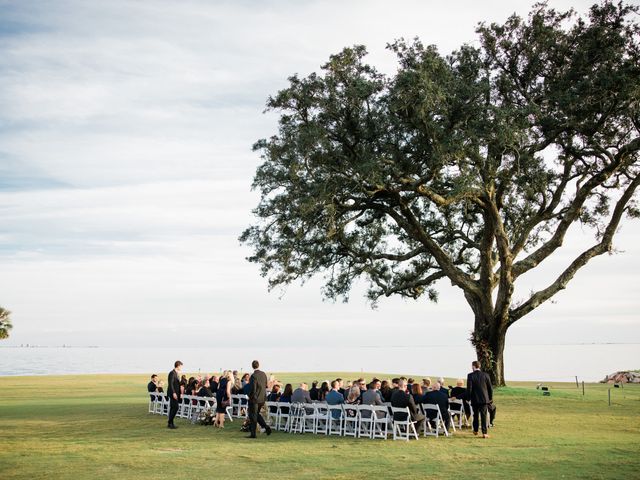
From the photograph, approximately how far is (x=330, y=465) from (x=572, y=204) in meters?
19.9

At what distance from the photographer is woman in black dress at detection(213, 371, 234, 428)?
56.9 feet

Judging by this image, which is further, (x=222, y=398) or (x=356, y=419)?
(x=222, y=398)

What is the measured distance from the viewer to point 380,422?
50.0ft

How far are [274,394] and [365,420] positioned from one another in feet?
11.8

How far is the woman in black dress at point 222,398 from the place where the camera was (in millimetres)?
17344

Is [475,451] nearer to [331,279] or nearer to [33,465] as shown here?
[33,465]

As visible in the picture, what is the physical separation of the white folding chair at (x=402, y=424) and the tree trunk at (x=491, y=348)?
37.7ft

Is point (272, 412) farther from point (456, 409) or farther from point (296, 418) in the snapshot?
point (456, 409)

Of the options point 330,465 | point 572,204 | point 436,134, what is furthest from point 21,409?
point 572,204

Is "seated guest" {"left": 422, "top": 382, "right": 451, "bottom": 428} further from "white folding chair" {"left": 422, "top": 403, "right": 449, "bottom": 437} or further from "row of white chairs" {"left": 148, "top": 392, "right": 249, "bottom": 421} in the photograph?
"row of white chairs" {"left": 148, "top": 392, "right": 249, "bottom": 421}

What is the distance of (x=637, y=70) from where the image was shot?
2264 centimetres

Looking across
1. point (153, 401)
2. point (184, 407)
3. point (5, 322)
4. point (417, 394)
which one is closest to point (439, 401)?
point (417, 394)

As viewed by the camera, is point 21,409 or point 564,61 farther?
point 564,61

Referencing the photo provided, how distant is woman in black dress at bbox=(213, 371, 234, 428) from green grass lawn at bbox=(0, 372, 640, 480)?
0.56 m
